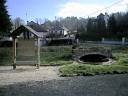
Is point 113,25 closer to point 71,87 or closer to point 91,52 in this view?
point 91,52

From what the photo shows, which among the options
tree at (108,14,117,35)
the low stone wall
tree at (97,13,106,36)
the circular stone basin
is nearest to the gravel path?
the circular stone basin

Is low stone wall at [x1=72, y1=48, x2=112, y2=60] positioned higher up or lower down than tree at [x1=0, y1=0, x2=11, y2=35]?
lower down

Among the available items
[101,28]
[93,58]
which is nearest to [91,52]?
[93,58]

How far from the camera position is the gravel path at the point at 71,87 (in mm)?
12242

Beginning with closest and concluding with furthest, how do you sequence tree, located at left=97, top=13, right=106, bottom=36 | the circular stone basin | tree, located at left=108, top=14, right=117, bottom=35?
1. the circular stone basin
2. tree, located at left=108, top=14, right=117, bottom=35
3. tree, located at left=97, top=13, right=106, bottom=36

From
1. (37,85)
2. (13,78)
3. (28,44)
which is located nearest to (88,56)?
(28,44)

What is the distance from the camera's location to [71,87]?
13812mm

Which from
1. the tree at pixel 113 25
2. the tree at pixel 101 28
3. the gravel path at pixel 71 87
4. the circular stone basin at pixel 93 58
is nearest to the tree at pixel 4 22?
the circular stone basin at pixel 93 58

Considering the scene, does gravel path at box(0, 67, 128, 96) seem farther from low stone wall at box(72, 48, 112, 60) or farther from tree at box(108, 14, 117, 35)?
tree at box(108, 14, 117, 35)

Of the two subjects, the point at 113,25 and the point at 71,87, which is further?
the point at 113,25

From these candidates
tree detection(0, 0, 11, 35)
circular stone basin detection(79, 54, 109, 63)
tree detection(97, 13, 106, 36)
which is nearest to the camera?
circular stone basin detection(79, 54, 109, 63)

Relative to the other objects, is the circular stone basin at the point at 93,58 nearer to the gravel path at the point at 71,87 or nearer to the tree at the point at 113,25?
the gravel path at the point at 71,87

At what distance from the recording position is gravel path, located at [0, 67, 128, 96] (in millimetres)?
12242

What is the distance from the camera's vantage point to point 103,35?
68.9m
